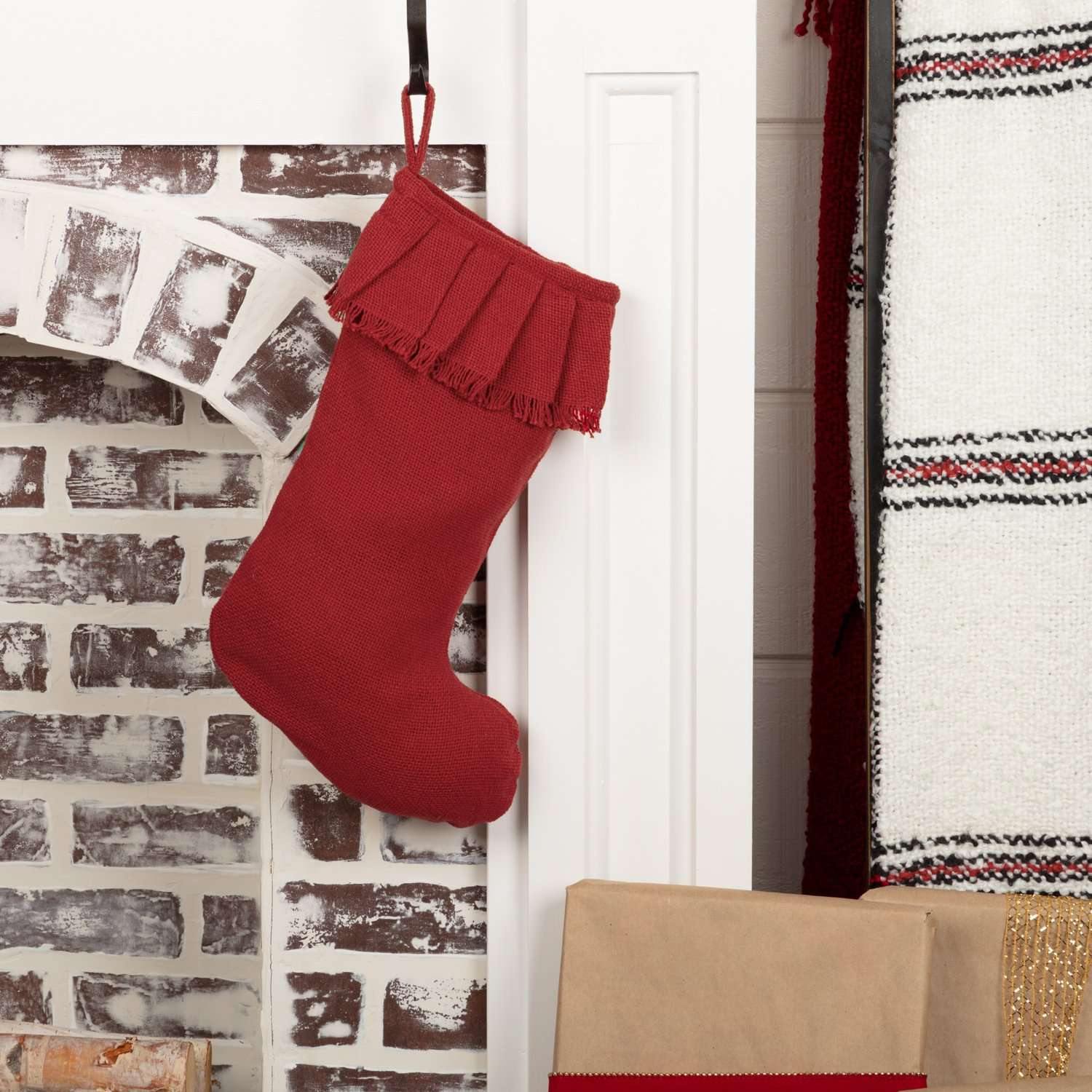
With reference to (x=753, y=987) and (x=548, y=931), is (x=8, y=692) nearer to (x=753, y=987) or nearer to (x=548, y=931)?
(x=548, y=931)

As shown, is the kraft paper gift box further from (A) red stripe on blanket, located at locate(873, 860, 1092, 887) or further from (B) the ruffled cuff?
(B) the ruffled cuff

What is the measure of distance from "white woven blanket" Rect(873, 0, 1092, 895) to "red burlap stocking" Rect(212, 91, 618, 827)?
28 centimetres

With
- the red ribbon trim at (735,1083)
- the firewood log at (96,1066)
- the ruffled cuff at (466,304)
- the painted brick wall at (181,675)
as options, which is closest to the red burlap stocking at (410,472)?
the ruffled cuff at (466,304)

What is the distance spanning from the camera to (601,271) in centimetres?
85

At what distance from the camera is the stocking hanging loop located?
2.61ft

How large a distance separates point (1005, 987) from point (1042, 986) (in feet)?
0.09

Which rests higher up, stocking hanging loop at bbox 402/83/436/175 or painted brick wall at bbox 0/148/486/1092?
stocking hanging loop at bbox 402/83/436/175

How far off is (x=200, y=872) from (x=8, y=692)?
0.91ft

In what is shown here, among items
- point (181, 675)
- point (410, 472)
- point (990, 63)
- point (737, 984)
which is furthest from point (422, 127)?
point (737, 984)

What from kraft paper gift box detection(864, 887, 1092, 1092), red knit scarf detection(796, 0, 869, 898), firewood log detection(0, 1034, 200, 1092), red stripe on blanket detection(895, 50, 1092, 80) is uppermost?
red stripe on blanket detection(895, 50, 1092, 80)

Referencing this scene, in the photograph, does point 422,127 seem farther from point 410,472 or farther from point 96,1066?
point 96,1066

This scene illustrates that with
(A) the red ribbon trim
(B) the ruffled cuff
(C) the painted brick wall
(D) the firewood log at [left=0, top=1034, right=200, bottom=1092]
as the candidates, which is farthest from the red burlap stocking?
(D) the firewood log at [left=0, top=1034, right=200, bottom=1092]

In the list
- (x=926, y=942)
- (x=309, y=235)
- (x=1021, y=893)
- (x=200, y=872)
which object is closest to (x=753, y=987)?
(x=926, y=942)

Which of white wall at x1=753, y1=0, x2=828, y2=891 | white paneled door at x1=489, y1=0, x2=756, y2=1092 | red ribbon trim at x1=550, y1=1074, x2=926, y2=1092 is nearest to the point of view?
red ribbon trim at x1=550, y1=1074, x2=926, y2=1092
